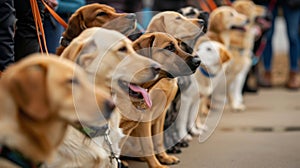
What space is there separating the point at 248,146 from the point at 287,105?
9.76 ft

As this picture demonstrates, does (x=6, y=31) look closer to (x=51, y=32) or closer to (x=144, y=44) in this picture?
(x=144, y=44)

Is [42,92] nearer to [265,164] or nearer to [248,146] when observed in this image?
[265,164]

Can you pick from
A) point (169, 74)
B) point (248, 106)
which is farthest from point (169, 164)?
point (248, 106)

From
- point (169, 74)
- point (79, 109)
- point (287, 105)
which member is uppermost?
point (79, 109)

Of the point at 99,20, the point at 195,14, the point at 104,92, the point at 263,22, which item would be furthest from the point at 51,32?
the point at 263,22

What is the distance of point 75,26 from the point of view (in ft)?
14.5

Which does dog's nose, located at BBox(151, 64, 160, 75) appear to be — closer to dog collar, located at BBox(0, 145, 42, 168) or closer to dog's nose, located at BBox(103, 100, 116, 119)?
dog's nose, located at BBox(103, 100, 116, 119)

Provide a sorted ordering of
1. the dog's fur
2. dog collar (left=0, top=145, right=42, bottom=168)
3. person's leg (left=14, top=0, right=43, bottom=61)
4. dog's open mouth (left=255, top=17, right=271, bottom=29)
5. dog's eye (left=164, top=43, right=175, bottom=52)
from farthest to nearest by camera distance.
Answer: dog's open mouth (left=255, top=17, right=271, bottom=29) → the dog's fur → dog's eye (left=164, top=43, right=175, bottom=52) → person's leg (left=14, top=0, right=43, bottom=61) → dog collar (left=0, top=145, right=42, bottom=168)

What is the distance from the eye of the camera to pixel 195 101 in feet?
20.1

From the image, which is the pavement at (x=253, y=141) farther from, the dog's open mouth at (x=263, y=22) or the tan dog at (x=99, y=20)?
the dog's open mouth at (x=263, y=22)

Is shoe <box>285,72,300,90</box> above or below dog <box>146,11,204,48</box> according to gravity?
→ below

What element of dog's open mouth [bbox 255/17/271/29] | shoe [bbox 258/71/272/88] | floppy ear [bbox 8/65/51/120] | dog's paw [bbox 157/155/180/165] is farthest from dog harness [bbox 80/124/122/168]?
shoe [bbox 258/71/272/88]

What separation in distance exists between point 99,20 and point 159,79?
0.63 m

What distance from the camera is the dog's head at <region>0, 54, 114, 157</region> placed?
2479 mm
